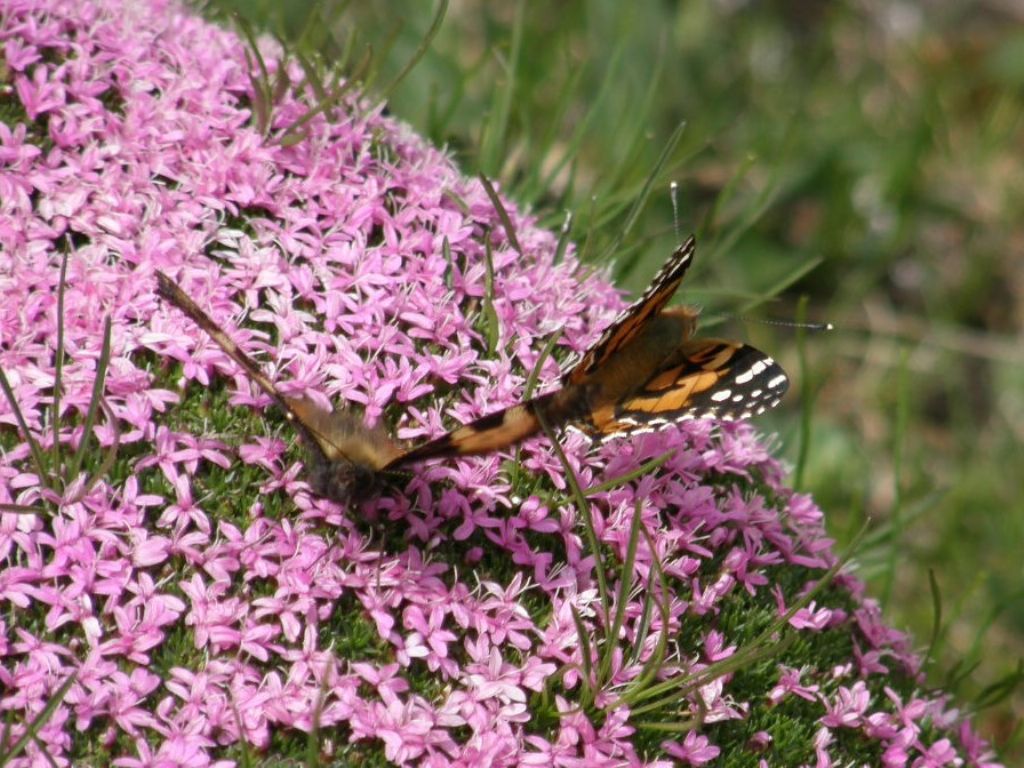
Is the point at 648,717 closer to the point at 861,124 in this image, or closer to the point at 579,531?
the point at 579,531

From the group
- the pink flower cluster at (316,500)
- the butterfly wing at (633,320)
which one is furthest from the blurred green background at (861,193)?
the pink flower cluster at (316,500)

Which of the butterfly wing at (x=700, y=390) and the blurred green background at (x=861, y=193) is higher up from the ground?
the butterfly wing at (x=700, y=390)

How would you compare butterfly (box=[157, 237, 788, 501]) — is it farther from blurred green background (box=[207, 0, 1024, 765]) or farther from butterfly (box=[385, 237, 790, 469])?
blurred green background (box=[207, 0, 1024, 765])

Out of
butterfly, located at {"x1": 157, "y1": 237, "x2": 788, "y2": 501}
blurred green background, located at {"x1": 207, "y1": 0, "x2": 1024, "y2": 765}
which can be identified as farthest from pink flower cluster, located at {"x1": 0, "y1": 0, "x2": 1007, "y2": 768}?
blurred green background, located at {"x1": 207, "y1": 0, "x2": 1024, "y2": 765}

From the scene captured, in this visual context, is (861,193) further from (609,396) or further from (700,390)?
(609,396)

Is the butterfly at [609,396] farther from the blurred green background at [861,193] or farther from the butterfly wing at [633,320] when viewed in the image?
the blurred green background at [861,193]

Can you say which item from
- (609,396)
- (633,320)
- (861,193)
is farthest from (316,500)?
(861,193)

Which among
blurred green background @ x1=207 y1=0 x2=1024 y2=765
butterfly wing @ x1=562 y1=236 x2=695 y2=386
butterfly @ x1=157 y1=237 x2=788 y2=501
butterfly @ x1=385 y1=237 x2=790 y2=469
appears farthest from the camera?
blurred green background @ x1=207 y1=0 x2=1024 y2=765
